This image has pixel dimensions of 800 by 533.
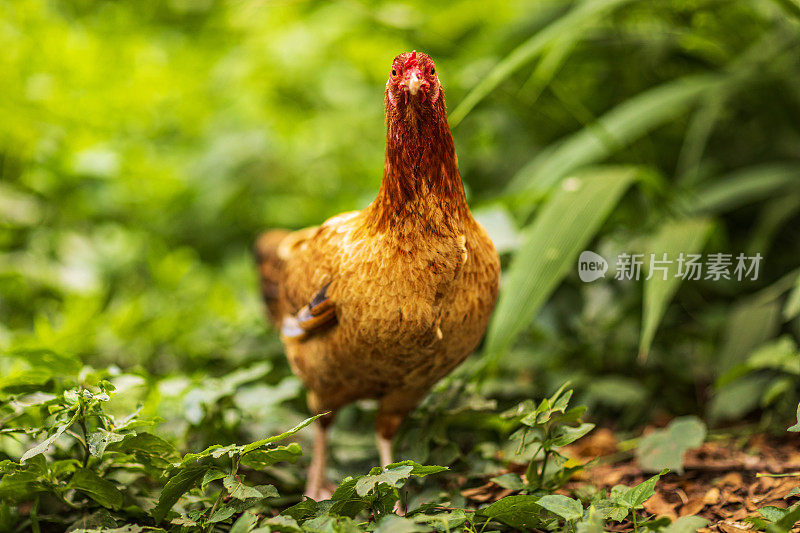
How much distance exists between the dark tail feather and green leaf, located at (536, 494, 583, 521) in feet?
3.74

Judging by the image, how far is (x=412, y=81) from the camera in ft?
4.40

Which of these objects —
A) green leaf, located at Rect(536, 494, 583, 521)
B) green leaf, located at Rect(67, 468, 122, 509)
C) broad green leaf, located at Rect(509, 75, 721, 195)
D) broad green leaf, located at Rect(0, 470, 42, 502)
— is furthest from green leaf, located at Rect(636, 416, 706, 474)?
broad green leaf, located at Rect(0, 470, 42, 502)

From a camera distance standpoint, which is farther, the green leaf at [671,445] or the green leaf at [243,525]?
the green leaf at [671,445]

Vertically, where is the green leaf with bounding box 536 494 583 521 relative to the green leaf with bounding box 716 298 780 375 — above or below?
below

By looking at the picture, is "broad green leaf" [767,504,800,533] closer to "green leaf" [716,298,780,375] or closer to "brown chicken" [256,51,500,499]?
"brown chicken" [256,51,500,499]

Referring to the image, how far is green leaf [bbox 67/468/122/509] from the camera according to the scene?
4.73 feet

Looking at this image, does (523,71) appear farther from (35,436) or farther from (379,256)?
(35,436)

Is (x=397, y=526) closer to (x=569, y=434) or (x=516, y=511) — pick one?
(x=516, y=511)

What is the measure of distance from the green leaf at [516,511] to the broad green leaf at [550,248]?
0.52 meters

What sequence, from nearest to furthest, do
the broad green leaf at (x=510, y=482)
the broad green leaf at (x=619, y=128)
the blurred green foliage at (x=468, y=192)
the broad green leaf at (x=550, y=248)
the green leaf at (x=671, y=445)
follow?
the broad green leaf at (x=510, y=482), the green leaf at (x=671, y=445), the broad green leaf at (x=550, y=248), the blurred green foliage at (x=468, y=192), the broad green leaf at (x=619, y=128)

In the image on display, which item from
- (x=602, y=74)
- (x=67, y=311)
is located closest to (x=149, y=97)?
(x=67, y=311)

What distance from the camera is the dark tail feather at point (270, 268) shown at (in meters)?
2.22

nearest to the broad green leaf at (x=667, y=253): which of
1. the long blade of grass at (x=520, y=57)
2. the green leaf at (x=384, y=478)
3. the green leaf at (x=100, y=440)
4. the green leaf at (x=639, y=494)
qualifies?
the green leaf at (x=639, y=494)

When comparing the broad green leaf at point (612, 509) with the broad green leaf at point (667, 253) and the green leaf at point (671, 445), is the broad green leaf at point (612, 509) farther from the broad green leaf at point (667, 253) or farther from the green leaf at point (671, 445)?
the broad green leaf at point (667, 253)
